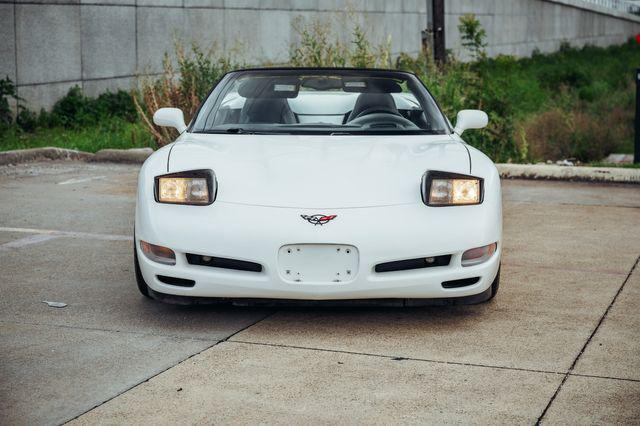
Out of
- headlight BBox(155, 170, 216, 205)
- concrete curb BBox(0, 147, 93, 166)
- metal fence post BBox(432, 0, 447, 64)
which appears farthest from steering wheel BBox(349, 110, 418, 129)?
metal fence post BBox(432, 0, 447, 64)

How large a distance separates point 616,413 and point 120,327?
2.47 meters

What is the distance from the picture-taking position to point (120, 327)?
5.24m

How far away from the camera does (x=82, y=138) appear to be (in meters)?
13.9

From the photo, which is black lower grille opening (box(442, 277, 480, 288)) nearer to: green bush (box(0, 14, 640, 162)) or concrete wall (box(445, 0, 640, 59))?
green bush (box(0, 14, 640, 162))

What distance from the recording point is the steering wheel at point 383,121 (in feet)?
20.9

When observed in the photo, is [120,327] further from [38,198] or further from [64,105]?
[64,105]

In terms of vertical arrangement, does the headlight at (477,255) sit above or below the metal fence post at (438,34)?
below

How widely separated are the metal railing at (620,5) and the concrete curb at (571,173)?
4000 cm

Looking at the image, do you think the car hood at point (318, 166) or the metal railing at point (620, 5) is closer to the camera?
the car hood at point (318, 166)

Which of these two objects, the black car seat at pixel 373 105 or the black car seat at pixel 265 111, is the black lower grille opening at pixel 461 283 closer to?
the black car seat at pixel 373 105

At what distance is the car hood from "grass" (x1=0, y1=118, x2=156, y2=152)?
25.1ft

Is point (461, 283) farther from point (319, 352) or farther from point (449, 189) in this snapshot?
point (319, 352)

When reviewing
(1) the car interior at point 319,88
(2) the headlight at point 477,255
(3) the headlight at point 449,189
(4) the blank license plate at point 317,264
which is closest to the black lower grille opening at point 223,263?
(4) the blank license plate at point 317,264

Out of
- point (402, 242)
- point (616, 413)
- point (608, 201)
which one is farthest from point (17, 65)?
point (616, 413)
